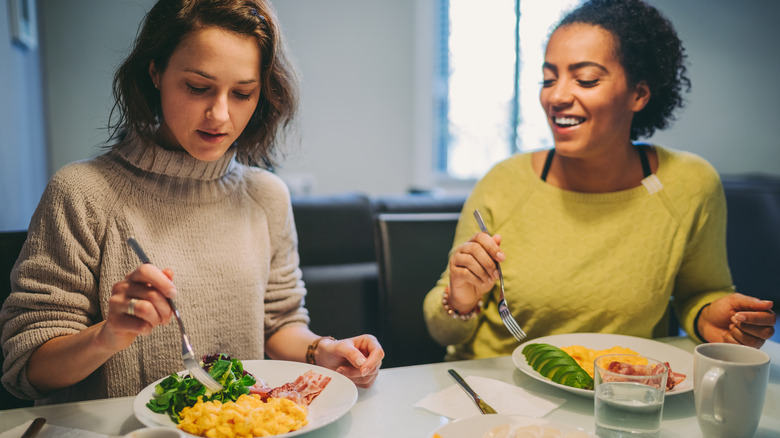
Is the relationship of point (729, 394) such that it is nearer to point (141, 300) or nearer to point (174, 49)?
point (141, 300)

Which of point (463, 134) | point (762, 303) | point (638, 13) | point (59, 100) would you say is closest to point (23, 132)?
point (59, 100)

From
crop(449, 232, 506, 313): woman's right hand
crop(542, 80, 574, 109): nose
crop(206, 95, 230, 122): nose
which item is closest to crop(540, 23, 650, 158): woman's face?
crop(542, 80, 574, 109): nose

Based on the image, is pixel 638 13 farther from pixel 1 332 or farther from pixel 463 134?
pixel 463 134

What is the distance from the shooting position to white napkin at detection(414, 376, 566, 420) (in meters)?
0.85

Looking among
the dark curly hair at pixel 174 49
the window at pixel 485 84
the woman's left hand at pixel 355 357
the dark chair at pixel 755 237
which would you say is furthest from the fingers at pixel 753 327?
the window at pixel 485 84

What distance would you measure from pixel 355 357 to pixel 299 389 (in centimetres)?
12

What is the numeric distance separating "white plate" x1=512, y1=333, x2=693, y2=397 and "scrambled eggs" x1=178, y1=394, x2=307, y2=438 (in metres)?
0.39

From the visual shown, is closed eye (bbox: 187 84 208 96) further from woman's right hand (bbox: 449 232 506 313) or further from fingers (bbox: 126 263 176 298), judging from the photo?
woman's right hand (bbox: 449 232 506 313)

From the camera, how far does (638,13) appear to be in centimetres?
134

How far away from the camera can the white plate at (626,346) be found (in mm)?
941

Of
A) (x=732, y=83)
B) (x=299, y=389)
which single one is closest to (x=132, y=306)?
(x=299, y=389)

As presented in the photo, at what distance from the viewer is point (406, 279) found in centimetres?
153

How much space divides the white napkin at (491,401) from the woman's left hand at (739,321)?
436 millimetres

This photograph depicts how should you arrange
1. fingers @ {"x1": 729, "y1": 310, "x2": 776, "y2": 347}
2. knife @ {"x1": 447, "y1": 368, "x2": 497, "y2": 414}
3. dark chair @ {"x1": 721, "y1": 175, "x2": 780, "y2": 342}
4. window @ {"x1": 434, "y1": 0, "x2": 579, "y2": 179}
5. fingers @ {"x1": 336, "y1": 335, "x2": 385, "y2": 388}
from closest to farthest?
knife @ {"x1": 447, "y1": 368, "x2": 497, "y2": 414}, fingers @ {"x1": 336, "y1": 335, "x2": 385, "y2": 388}, fingers @ {"x1": 729, "y1": 310, "x2": 776, "y2": 347}, dark chair @ {"x1": 721, "y1": 175, "x2": 780, "y2": 342}, window @ {"x1": 434, "y1": 0, "x2": 579, "y2": 179}
